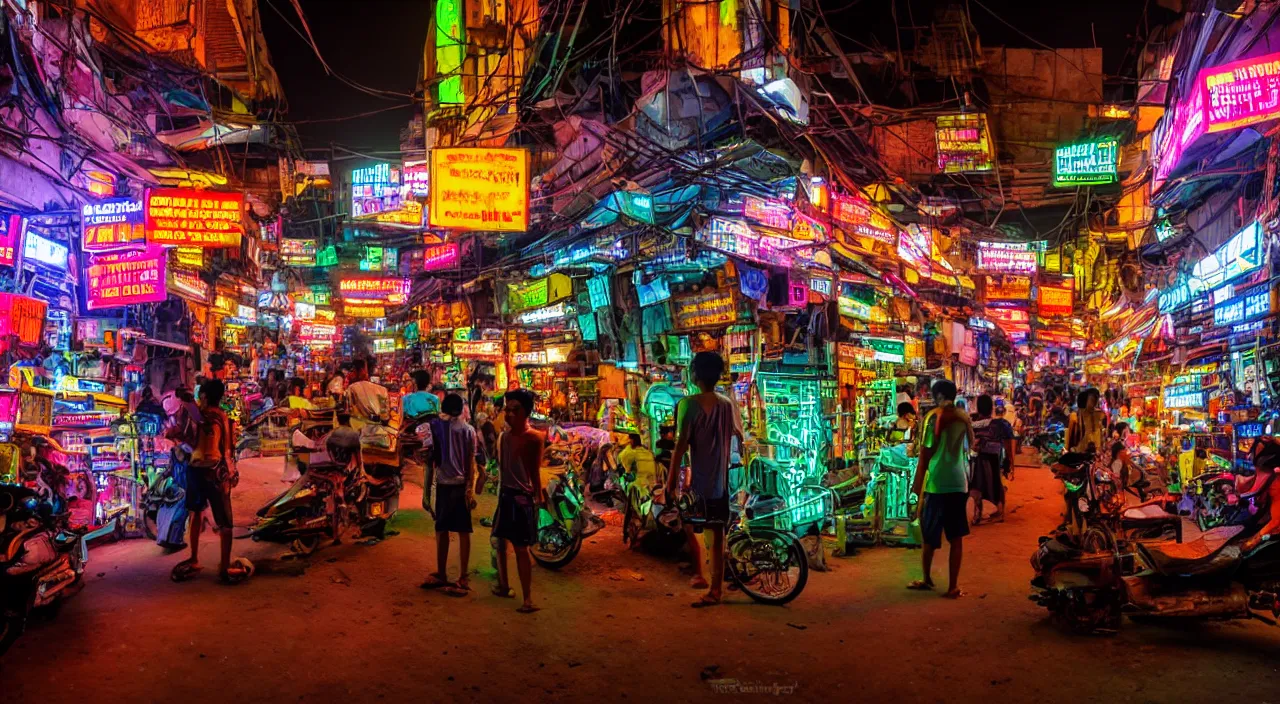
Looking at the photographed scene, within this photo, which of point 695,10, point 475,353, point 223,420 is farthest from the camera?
point 475,353

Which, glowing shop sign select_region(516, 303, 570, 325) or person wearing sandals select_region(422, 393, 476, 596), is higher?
glowing shop sign select_region(516, 303, 570, 325)

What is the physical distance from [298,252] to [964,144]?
22211 millimetres

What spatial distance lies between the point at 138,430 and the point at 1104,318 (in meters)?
26.5

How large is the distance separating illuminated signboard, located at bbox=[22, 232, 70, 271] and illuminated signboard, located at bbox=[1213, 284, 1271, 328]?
619 inches

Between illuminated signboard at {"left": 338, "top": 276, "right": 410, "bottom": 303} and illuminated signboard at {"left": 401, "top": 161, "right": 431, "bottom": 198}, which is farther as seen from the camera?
illuminated signboard at {"left": 338, "top": 276, "right": 410, "bottom": 303}

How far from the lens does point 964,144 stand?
1941cm

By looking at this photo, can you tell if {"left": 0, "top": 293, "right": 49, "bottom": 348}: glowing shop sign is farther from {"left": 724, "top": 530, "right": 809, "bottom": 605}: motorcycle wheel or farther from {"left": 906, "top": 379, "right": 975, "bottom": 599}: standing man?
{"left": 906, "top": 379, "right": 975, "bottom": 599}: standing man

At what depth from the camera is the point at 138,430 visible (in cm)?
978

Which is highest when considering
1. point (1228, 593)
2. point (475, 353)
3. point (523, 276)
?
point (523, 276)

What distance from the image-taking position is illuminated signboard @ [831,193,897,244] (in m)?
12.8

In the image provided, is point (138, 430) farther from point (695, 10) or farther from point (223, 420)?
point (695, 10)

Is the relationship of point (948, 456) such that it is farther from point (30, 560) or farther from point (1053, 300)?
point (1053, 300)

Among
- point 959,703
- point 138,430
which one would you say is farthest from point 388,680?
point 138,430

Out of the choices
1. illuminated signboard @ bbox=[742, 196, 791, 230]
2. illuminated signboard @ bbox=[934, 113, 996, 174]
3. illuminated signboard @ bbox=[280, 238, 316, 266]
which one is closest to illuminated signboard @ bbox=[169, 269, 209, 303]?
illuminated signboard @ bbox=[742, 196, 791, 230]
